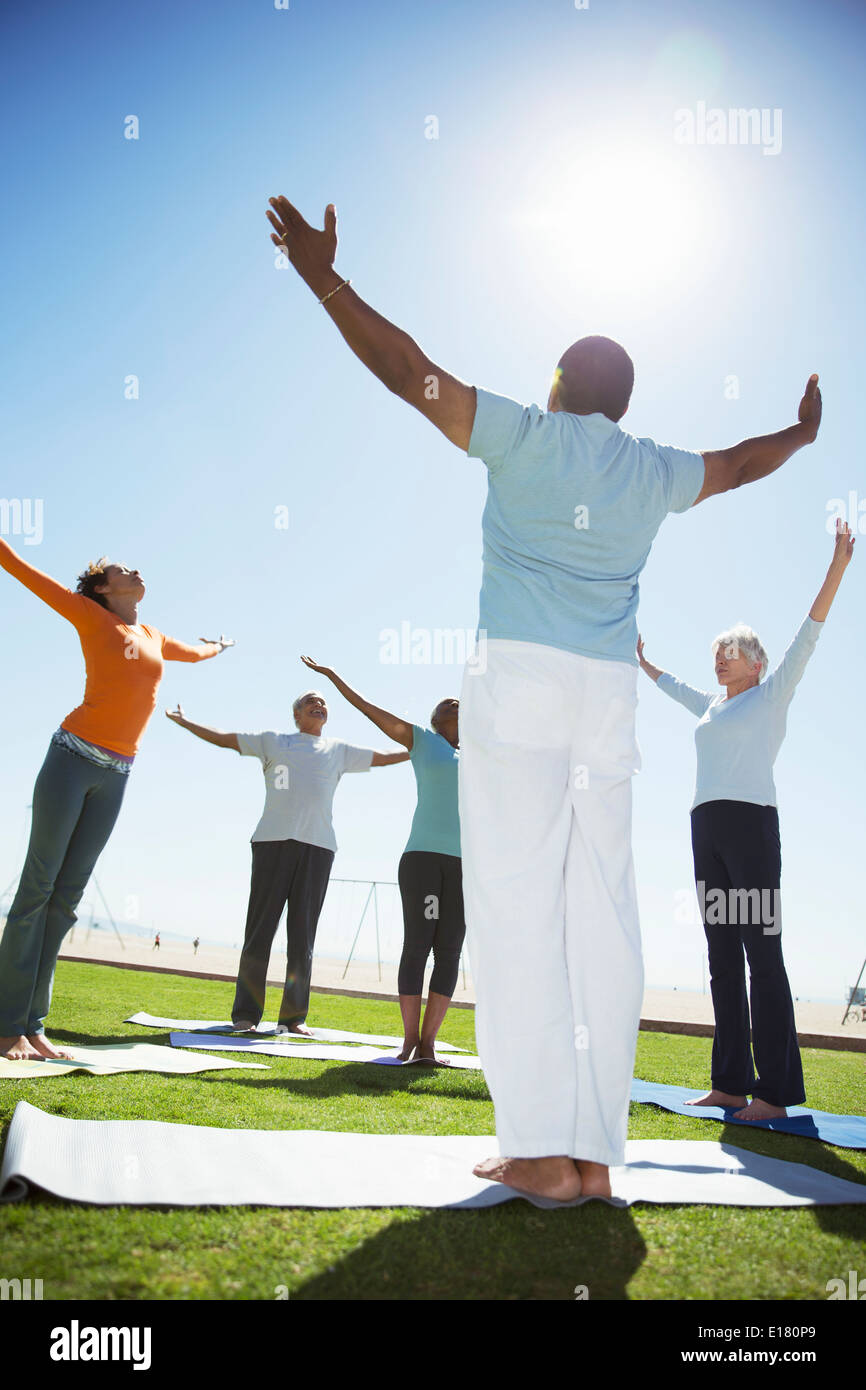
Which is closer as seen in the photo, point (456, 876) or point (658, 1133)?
point (658, 1133)

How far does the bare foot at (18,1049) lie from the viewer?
139 inches

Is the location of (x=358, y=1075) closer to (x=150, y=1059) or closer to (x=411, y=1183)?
(x=150, y=1059)

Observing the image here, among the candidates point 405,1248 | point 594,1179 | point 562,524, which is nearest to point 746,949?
point 594,1179

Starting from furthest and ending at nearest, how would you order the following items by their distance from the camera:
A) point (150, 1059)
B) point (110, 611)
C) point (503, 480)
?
point (110, 611)
point (150, 1059)
point (503, 480)

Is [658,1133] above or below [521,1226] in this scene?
below

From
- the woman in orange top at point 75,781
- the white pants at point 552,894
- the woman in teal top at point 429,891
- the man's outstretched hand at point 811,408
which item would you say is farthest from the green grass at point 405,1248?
the man's outstretched hand at point 811,408

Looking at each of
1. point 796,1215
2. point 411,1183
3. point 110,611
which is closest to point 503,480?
point 411,1183

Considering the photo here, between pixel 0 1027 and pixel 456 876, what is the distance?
239 cm

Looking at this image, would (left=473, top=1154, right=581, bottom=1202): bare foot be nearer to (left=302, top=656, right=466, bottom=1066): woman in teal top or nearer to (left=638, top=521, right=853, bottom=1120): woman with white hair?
(left=638, top=521, right=853, bottom=1120): woman with white hair

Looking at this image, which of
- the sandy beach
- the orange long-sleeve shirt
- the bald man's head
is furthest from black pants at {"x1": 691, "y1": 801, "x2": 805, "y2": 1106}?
the orange long-sleeve shirt

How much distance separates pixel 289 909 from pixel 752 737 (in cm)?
344

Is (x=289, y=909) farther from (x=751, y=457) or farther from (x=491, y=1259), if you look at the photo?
(x=491, y=1259)

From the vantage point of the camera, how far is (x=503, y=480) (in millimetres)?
2301

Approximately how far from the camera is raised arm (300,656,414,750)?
517 centimetres
